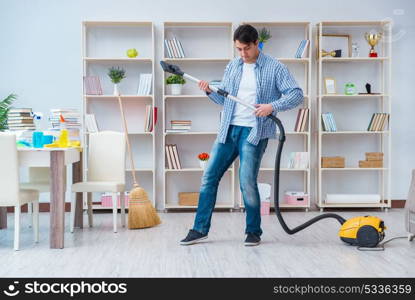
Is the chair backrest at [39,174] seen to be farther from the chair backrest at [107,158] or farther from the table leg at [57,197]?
the table leg at [57,197]

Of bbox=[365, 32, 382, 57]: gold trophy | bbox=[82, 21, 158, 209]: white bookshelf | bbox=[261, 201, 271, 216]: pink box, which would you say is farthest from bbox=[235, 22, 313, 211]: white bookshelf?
bbox=[82, 21, 158, 209]: white bookshelf

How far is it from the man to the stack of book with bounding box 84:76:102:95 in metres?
2.21

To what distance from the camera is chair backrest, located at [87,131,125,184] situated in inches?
193

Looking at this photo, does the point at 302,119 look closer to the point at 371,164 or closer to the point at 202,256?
the point at 371,164

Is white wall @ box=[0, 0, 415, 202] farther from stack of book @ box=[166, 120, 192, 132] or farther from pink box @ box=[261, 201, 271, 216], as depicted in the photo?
pink box @ box=[261, 201, 271, 216]

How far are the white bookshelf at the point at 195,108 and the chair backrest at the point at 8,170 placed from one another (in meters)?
2.44

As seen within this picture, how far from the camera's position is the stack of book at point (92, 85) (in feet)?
19.4

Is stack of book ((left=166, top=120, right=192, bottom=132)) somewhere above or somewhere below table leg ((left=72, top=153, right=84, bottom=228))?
above

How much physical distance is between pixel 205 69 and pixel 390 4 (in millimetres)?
2084

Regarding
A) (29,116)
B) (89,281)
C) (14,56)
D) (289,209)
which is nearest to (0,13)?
(14,56)

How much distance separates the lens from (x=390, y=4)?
248 inches

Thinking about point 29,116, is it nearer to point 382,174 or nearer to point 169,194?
point 169,194

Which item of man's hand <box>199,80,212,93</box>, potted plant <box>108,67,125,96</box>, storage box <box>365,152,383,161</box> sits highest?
potted plant <box>108,67,125,96</box>

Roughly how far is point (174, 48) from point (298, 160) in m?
1.70
